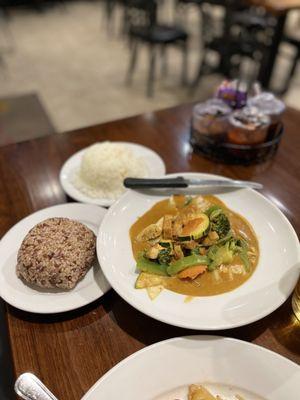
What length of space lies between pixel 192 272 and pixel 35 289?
16.7 inches

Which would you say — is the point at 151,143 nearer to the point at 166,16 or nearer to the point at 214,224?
the point at 214,224

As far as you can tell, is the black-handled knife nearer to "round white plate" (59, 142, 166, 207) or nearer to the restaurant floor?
"round white plate" (59, 142, 166, 207)

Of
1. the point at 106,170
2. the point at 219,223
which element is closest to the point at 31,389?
the point at 219,223

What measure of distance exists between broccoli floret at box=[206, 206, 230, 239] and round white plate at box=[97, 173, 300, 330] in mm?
114

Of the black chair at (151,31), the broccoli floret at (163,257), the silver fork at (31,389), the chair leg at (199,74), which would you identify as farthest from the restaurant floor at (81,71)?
the silver fork at (31,389)

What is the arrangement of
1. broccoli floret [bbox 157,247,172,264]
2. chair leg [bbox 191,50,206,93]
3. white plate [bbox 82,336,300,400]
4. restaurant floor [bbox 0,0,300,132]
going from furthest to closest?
chair leg [bbox 191,50,206,93]
restaurant floor [bbox 0,0,300,132]
broccoli floret [bbox 157,247,172,264]
white plate [bbox 82,336,300,400]

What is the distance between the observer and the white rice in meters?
1.31

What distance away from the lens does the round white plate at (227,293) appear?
0.82 m

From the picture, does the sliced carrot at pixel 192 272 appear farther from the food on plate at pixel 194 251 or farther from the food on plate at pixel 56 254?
the food on plate at pixel 56 254

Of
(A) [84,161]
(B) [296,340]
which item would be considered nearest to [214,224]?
(B) [296,340]

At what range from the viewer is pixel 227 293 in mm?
877

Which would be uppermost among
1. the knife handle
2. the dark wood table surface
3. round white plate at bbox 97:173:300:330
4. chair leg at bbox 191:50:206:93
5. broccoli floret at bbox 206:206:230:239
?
broccoli floret at bbox 206:206:230:239

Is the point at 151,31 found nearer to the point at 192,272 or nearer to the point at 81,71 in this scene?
the point at 81,71

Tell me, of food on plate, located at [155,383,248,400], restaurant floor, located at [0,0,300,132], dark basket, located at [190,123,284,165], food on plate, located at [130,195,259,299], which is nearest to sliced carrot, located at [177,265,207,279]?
food on plate, located at [130,195,259,299]
